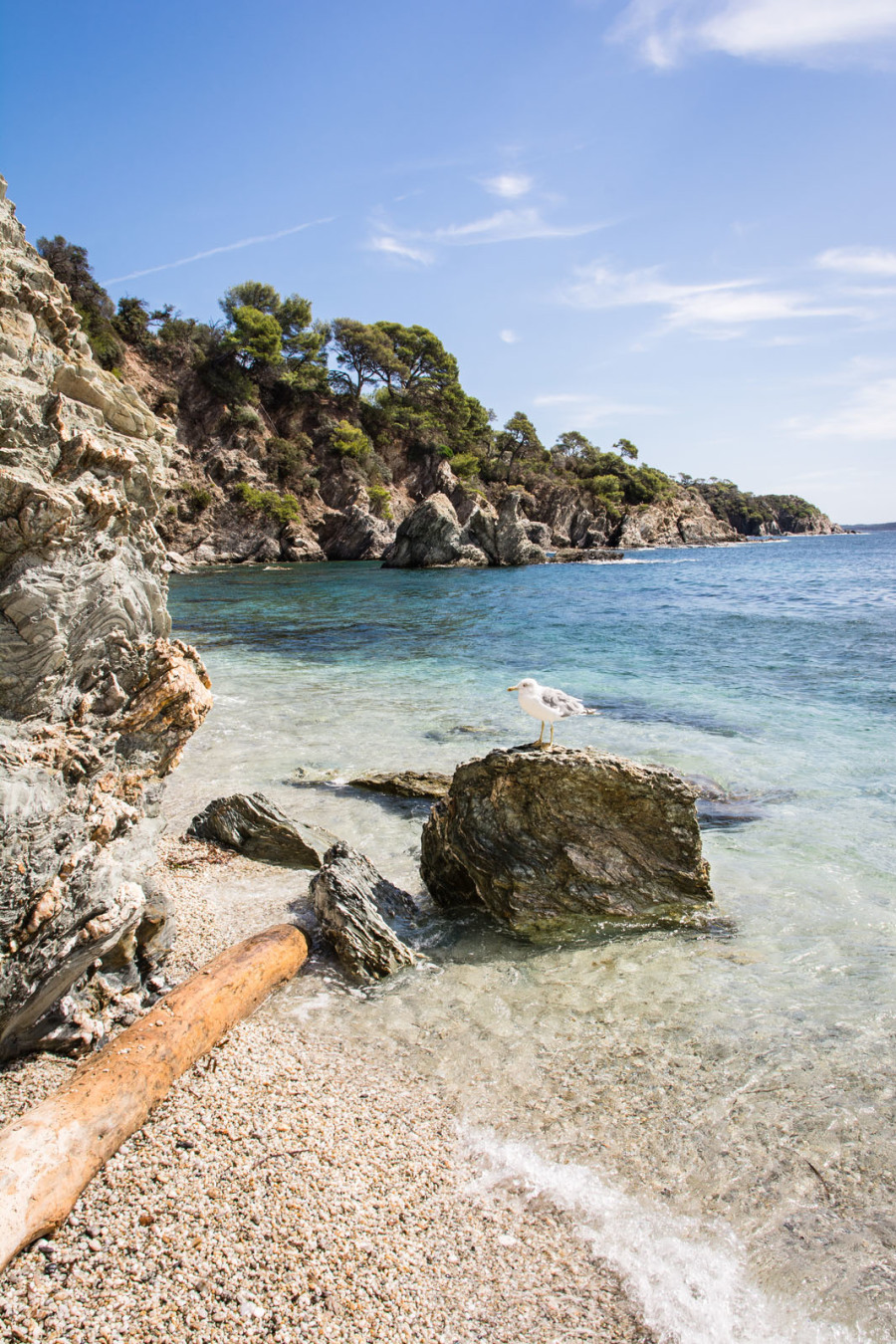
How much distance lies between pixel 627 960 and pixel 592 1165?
5.64 feet

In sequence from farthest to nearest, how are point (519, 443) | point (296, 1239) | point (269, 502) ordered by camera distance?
point (519, 443) < point (269, 502) < point (296, 1239)

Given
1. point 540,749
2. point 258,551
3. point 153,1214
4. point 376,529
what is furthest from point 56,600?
point 376,529

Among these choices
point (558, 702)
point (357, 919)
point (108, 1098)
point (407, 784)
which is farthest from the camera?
point (407, 784)

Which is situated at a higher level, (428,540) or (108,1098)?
(428,540)

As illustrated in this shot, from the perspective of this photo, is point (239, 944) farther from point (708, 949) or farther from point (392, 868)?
point (708, 949)

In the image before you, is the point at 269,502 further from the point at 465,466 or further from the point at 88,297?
the point at 465,466

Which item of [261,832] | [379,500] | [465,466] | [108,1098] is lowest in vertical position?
[261,832]

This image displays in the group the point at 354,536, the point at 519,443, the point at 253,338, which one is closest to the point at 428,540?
the point at 354,536

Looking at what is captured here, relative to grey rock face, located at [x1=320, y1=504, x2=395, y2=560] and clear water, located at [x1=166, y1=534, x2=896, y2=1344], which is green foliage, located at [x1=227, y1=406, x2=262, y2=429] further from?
clear water, located at [x1=166, y1=534, x2=896, y2=1344]

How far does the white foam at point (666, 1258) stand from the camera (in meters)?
2.15

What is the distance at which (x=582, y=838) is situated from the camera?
16.4ft

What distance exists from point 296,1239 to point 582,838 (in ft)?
10.5

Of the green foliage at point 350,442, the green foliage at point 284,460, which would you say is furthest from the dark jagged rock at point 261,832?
the green foliage at point 350,442

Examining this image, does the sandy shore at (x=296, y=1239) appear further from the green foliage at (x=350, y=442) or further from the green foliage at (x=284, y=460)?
the green foliage at (x=350, y=442)
